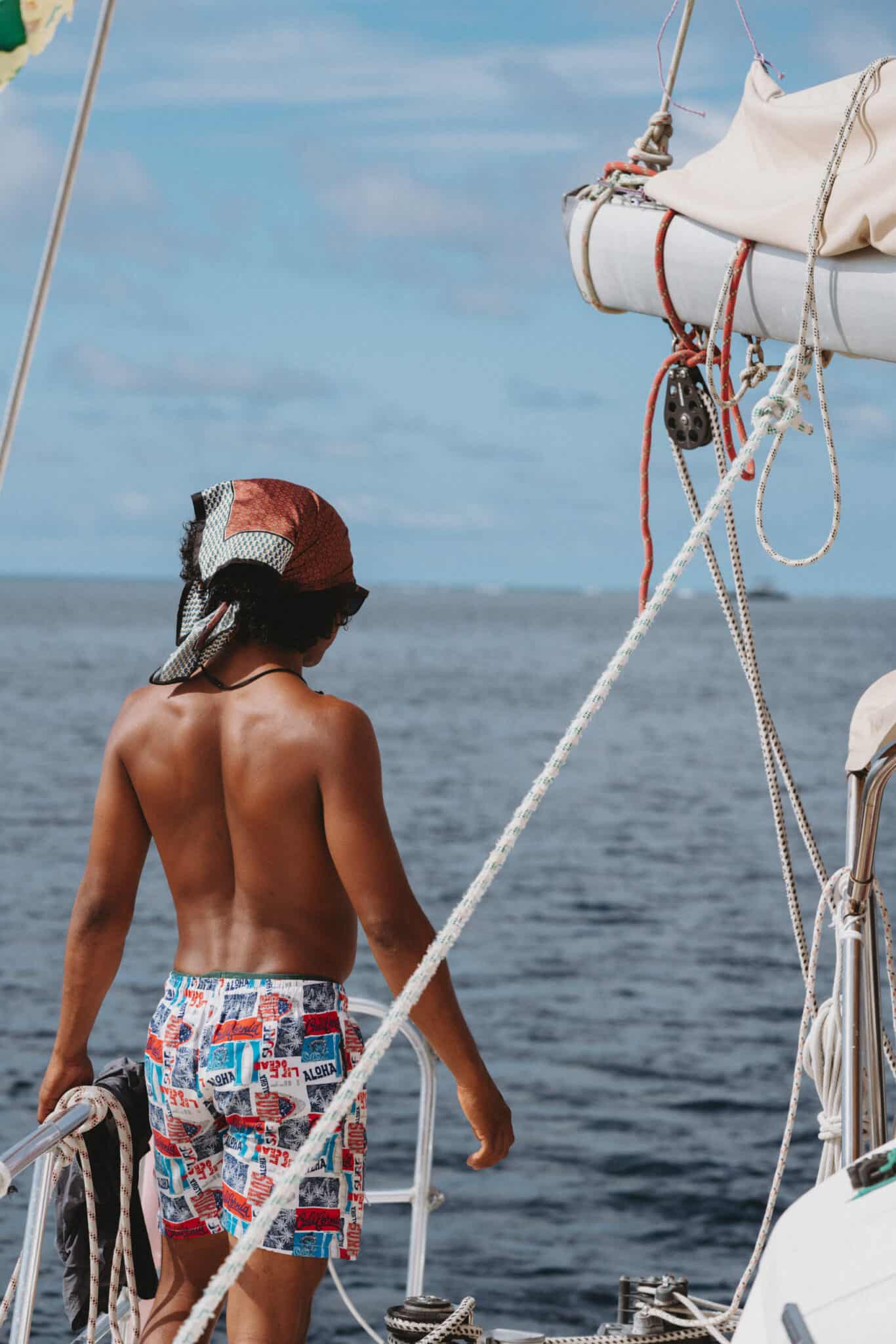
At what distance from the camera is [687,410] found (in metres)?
3.62

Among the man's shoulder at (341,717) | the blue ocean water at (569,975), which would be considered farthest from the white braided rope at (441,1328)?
the blue ocean water at (569,975)

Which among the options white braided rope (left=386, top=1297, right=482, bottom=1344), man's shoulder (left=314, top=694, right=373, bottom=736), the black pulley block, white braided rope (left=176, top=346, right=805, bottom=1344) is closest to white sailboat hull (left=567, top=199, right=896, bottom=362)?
the black pulley block

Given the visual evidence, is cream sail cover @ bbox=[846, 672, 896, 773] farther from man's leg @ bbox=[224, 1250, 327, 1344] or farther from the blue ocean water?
the blue ocean water

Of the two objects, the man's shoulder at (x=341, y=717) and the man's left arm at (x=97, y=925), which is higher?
the man's shoulder at (x=341, y=717)

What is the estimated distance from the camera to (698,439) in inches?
144

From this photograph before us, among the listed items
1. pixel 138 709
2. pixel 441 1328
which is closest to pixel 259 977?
pixel 138 709

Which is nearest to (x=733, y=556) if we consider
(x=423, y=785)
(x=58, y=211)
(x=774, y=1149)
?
(x=58, y=211)

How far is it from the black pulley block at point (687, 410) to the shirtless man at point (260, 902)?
1.14 m

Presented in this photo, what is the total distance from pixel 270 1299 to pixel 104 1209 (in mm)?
435

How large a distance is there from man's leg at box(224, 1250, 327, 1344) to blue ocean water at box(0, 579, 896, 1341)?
7.08 metres

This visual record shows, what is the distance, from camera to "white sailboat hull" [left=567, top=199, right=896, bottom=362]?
108 inches

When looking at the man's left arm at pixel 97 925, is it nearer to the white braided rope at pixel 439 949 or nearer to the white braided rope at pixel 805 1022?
the white braided rope at pixel 439 949

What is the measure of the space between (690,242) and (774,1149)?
411 inches

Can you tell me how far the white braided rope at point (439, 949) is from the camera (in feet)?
6.68
